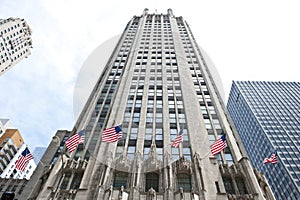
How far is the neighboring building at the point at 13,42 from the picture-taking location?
3656 inches

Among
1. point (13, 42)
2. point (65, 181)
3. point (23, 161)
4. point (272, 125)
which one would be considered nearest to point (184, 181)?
point (65, 181)

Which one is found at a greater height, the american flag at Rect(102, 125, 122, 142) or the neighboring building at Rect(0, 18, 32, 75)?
the neighboring building at Rect(0, 18, 32, 75)

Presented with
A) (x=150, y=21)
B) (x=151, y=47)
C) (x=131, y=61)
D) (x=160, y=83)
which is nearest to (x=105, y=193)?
(x=160, y=83)

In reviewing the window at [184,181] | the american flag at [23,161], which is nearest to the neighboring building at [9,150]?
the american flag at [23,161]

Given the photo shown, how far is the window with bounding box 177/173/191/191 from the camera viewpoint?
22078 millimetres

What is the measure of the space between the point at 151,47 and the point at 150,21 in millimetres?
29769

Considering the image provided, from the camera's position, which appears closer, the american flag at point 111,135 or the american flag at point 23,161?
the american flag at point 111,135

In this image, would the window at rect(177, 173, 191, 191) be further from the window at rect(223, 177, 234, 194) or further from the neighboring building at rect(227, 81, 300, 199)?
the neighboring building at rect(227, 81, 300, 199)

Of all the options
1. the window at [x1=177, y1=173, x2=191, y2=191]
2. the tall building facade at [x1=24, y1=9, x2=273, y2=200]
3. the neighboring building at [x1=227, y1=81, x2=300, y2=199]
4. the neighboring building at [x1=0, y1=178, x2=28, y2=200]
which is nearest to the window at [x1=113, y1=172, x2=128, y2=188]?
the tall building facade at [x1=24, y1=9, x2=273, y2=200]

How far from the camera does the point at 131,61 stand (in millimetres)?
50188

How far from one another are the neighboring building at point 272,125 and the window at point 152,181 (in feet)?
247

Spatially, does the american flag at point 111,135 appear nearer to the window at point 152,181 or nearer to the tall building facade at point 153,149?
the tall building facade at point 153,149

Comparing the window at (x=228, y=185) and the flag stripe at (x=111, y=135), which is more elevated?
the flag stripe at (x=111, y=135)

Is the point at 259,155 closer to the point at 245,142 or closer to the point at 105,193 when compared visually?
the point at 245,142
